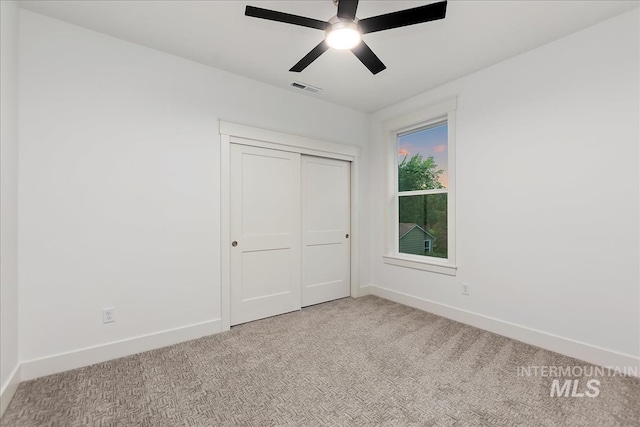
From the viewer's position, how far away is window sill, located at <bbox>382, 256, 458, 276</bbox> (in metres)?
3.31

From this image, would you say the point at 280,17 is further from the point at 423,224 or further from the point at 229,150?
the point at 423,224

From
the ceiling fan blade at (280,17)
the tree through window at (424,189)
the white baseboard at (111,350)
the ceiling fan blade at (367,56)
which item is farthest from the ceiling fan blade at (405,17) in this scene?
the white baseboard at (111,350)

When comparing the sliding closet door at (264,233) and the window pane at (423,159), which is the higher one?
the window pane at (423,159)

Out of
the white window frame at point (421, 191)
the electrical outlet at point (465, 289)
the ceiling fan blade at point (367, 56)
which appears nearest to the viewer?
the ceiling fan blade at point (367, 56)

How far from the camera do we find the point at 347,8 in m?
1.73

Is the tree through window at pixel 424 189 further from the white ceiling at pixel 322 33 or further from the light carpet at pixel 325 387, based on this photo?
the light carpet at pixel 325 387

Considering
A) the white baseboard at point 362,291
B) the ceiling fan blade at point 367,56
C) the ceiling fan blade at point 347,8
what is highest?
Result: the ceiling fan blade at point 347,8

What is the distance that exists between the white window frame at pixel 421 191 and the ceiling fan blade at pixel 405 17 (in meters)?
1.73

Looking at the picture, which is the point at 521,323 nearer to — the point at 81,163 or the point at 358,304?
the point at 358,304

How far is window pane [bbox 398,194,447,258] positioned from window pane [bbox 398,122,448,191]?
0.58 feet

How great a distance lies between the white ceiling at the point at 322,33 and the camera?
2105 millimetres

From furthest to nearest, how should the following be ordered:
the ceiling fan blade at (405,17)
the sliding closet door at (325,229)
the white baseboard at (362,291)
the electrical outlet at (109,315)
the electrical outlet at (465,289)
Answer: the white baseboard at (362,291) < the sliding closet door at (325,229) < the electrical outlet at (465,289) < the electrical outlet at (109,315) < the ceiling fan blade at (405,17)

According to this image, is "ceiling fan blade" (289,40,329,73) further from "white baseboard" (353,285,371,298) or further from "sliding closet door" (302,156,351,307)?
"white baseboard" (353,285,371,298)

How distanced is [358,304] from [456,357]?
61.6 inches
